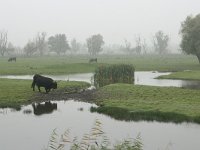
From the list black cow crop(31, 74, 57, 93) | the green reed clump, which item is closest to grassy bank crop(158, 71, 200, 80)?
the green reed clump

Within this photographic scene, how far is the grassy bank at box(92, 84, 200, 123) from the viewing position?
83.1 feet

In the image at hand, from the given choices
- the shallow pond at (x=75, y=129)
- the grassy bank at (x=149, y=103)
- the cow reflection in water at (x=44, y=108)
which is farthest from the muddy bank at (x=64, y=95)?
the shallow pond at (x=75, y=129)

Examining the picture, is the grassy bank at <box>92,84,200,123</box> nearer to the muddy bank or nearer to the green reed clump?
the muddy bank

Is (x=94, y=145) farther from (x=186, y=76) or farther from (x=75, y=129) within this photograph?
(x=186, y=76)

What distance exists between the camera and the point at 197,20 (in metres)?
84.8

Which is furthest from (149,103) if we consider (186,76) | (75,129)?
(186,76)

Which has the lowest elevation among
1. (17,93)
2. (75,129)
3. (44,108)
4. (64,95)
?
(75,129)

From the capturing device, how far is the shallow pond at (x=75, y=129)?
730 inches

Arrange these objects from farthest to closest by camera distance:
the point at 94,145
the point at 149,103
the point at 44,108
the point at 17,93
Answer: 1. the point at 17,93
2. the point at 149,103
3. the point at 44,108
4. the point at 94,145

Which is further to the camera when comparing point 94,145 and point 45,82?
point 45,82

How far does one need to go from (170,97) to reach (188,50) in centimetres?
5367

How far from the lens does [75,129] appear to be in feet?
70.8

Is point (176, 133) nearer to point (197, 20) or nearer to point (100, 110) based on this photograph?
point (100, 110)

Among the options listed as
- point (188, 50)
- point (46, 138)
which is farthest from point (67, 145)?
point (188, 50)
